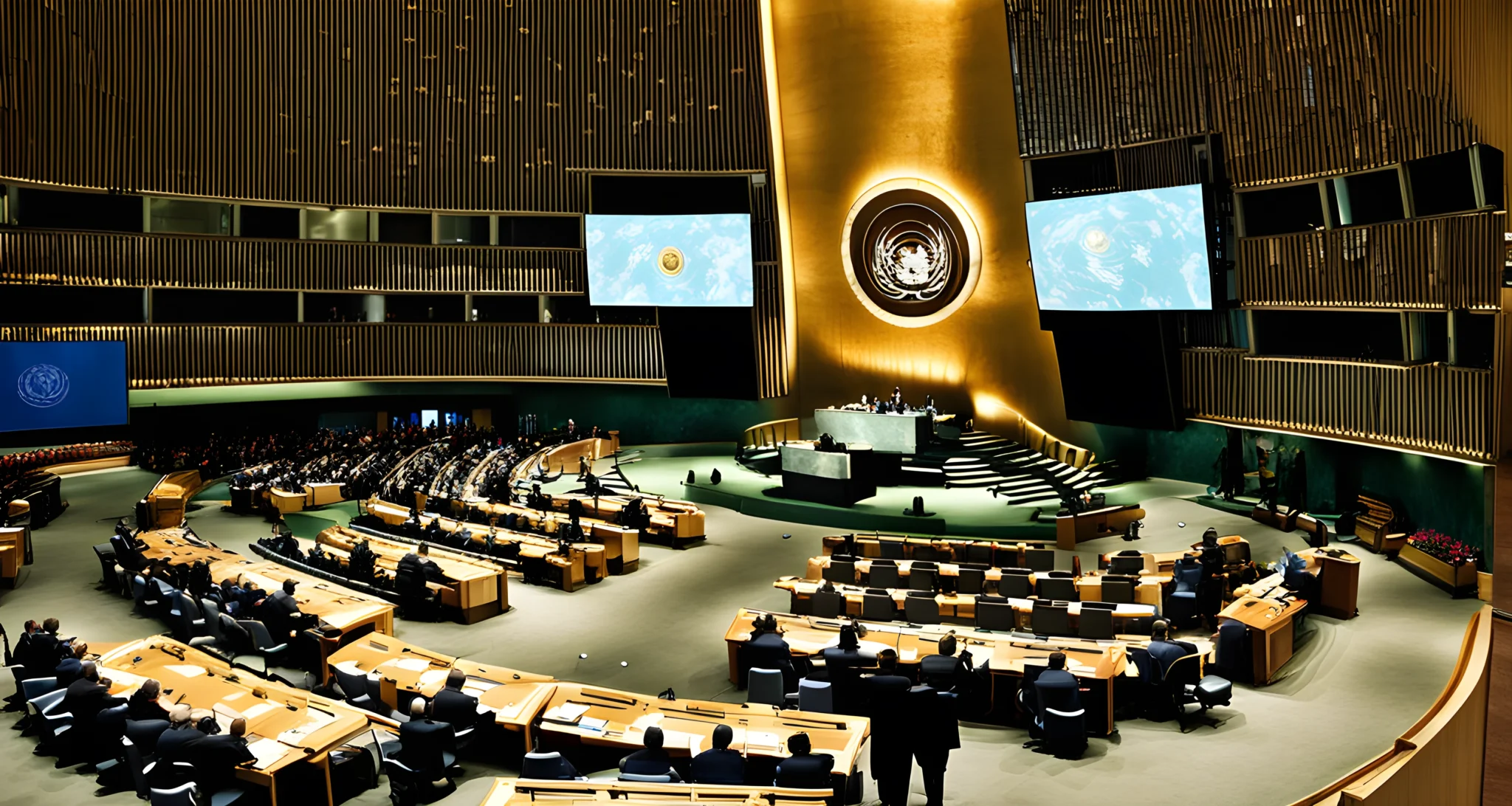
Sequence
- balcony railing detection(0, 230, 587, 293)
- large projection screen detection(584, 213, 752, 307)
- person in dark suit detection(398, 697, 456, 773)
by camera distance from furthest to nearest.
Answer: large projection screen detection(584, 213, 752, 307)
balcony railing detection(0, 230, 587, 293)
person in dark suit detection(398, 697, 456, 773)

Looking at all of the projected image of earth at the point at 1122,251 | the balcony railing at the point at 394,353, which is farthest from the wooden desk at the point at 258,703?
the balcony railing at the point at 394,353

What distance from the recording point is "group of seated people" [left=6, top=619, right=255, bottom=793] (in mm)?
6465

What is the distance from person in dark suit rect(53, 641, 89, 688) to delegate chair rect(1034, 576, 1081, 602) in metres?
8.75

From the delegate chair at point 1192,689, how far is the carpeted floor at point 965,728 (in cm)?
18

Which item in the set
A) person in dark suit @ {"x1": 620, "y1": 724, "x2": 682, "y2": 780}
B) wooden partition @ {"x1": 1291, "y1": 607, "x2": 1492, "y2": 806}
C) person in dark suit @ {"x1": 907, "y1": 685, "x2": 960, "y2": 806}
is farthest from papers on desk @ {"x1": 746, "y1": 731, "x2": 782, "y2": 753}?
wooden partition @ {"x1": 1291, "y1": 607, "x2": 1492, "y2": 806}

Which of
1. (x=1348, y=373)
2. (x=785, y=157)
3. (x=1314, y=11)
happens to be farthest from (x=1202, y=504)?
(x=785, y=157)

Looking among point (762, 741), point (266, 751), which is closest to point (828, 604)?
point (762, 741)

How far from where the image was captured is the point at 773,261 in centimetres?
2241

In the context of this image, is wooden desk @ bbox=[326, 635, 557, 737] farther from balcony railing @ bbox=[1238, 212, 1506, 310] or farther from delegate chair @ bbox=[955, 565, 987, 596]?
balcony railing @ bbox=[1238, 212, 1506, 310]

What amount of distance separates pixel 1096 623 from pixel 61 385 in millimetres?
17915

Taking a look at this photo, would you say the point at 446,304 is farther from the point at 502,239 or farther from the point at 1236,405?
the point at 1236,405

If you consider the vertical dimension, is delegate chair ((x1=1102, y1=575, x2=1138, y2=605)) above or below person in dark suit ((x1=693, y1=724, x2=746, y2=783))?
below

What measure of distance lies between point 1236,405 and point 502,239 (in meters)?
17.5

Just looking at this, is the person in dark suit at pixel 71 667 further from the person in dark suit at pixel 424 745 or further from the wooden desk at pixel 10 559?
the wooden desk at pixel 10 559
